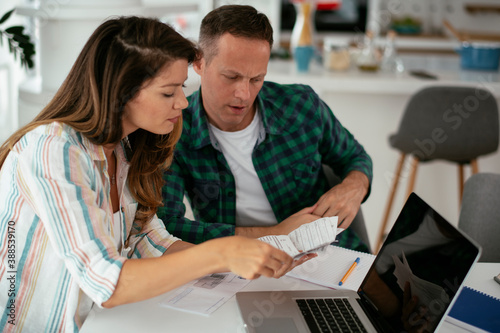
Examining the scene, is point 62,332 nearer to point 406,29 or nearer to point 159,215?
point 159,215

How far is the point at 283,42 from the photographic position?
577 cm

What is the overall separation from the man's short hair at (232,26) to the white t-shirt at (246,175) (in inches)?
10.2

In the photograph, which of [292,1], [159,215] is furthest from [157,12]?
[292,1]

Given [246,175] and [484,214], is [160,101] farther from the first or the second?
[484,214]

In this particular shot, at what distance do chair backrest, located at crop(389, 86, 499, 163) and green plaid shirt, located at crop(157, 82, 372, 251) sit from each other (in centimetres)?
100

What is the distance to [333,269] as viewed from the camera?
1.35m

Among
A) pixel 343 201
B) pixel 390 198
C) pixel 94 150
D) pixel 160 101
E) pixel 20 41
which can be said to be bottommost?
pixel 390 198

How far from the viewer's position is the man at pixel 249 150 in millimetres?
1596

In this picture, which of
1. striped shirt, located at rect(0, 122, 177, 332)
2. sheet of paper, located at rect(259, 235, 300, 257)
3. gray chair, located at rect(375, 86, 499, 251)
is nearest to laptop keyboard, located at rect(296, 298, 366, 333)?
sheet of paper, located at rect(259, 235, 300, 257)

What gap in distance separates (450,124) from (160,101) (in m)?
1.97

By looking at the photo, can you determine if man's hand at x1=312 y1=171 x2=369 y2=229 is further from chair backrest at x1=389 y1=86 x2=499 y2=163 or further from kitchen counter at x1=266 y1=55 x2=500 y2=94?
kitchen counter at x1=266 y1=55 x2=500 y2=94

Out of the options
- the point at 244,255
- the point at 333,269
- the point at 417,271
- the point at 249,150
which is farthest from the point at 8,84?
the point at 417,271

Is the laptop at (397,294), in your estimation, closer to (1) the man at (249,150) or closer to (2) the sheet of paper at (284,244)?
(2) the sheet of paper at (284,244)

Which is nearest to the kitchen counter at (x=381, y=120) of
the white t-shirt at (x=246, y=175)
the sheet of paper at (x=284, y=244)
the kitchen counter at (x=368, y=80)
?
the kitchen counter at (x=368, y=80)
